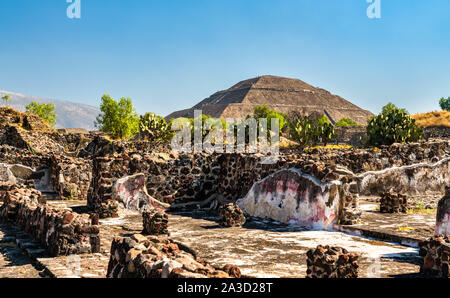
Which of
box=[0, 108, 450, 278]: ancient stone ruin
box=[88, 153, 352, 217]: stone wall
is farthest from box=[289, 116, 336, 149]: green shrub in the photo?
box=[88, 153, 352, 217]: stone wall

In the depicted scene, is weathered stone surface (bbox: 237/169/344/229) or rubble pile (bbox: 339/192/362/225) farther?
weathered stone surface (bbox: 237/169/344/229)

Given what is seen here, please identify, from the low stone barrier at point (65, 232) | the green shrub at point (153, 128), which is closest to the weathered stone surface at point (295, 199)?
the low stone barrier at point (65, 232)

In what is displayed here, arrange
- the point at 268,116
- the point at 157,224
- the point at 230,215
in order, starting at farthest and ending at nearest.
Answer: the point at 268,116, the point at 230,215, the point at 157,224

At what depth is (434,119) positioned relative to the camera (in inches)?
1850

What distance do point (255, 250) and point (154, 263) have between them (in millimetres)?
2756

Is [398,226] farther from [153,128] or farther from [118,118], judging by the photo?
[118,118]

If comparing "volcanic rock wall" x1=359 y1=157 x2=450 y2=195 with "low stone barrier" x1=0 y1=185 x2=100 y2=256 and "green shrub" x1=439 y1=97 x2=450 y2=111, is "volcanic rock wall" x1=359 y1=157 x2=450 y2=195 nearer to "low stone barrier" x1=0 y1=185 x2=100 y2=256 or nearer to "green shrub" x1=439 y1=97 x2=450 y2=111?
"low stone barrier" x1=0 y1=185 x2=100 y2=256

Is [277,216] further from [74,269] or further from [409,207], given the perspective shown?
[74,269]

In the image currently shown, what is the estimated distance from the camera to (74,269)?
4.48 m

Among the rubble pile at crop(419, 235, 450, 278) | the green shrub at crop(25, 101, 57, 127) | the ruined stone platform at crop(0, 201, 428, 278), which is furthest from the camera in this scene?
the green shrub at crop(25, 101, 57, 127)

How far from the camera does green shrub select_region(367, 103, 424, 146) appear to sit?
36.3 meters

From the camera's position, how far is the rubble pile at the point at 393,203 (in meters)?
8.43

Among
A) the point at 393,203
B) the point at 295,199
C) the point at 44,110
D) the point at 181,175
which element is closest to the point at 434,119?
the point at 393,203
